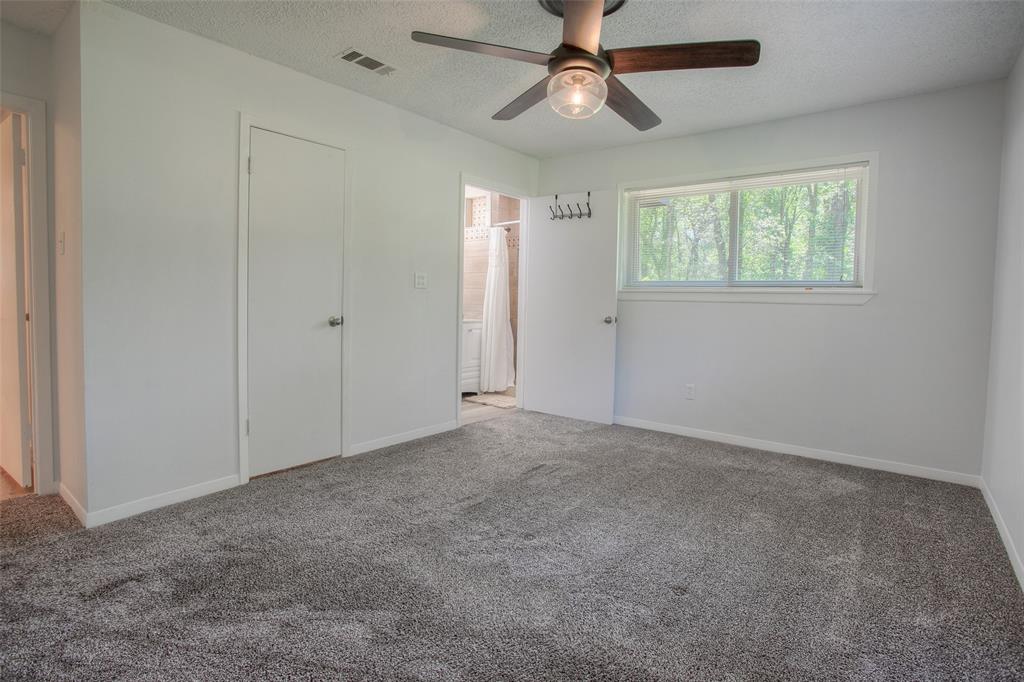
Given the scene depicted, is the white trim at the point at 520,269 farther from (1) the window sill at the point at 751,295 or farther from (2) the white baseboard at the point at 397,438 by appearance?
(1) the window sill at the point at 751,295

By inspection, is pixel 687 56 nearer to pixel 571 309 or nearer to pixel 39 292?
pixel 571 309

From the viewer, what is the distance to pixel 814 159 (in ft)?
11.9

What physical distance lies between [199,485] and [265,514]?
50 cm

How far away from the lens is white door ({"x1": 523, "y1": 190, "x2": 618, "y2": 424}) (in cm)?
457

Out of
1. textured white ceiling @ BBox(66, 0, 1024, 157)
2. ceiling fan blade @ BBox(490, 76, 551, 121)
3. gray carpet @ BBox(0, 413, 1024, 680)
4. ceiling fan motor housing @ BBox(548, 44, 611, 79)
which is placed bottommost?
gray carpet @ BBox(0, 413, 1024, 680)

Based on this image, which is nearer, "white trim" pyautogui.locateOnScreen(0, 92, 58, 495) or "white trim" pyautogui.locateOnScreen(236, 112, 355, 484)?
"white trim" pyautogui.locateOnScreen(0, 92, 58, 495)

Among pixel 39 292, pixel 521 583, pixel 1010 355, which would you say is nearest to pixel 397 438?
pixel 521 583

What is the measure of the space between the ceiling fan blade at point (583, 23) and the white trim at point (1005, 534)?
8.48ft

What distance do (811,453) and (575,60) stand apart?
122 inches

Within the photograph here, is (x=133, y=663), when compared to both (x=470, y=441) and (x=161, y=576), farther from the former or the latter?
(x=470, y=441)

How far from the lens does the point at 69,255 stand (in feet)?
8.29

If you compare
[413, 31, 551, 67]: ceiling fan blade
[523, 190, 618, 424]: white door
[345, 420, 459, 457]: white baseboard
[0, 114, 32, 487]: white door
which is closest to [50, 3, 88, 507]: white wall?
[0, 114, 32, 487]: white door

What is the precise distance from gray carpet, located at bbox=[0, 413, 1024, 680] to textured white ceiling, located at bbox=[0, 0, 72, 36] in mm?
2323

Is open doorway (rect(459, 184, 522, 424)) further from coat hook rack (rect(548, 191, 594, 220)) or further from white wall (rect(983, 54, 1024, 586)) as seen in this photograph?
white wall (rect(983, 54, 1024, 586))
